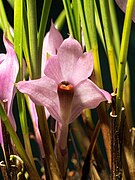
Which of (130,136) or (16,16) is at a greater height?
(16,16)

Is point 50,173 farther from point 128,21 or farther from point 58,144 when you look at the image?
point 128,21

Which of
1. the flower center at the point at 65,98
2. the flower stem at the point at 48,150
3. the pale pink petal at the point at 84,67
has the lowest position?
the flower stem at the point at 48,150

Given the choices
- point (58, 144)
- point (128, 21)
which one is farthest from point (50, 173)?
point (128, 21)

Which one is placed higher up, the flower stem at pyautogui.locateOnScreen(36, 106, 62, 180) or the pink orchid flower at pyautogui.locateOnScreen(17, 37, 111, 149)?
the pink orchid flower at pyautogui.locateOnScreen(17, 37, 111, 149)
